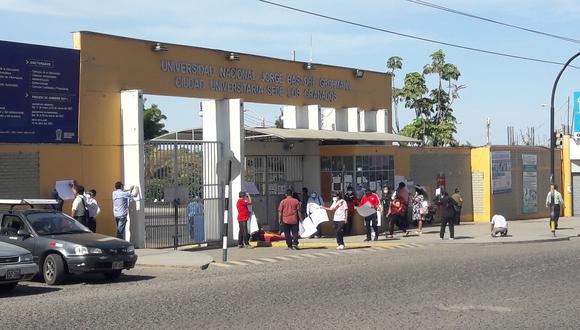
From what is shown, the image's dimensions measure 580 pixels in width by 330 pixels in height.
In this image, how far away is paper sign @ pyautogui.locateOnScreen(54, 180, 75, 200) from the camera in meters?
19.1

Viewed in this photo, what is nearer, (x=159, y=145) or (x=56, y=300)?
(x=56, y=300)

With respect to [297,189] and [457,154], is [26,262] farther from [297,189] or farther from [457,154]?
[457,154]

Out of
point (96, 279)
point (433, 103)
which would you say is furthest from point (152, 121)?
point (96, 279)

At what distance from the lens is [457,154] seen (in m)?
34.6

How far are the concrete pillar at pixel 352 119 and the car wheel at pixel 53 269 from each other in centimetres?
1718

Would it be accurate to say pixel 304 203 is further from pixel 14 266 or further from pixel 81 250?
pixel 14 266

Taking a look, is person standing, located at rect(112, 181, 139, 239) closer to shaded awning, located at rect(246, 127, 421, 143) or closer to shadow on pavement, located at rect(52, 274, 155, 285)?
shadow on pavement, located at rect(52, 274, 155, 285)

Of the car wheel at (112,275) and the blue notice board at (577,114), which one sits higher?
the blue notice board at (577,114)

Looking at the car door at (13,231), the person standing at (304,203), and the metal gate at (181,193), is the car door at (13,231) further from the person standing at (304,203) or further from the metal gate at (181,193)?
the person standing at (304,203)

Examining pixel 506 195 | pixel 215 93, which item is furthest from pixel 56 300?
pixel 506 195

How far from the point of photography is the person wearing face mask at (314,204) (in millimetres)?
26188

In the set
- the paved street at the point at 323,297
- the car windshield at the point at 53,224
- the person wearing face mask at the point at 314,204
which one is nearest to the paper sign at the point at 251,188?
the person wearing face mask at the point at 314,204

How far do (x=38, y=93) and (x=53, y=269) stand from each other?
6.11 meters

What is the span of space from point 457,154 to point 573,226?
229 inches
